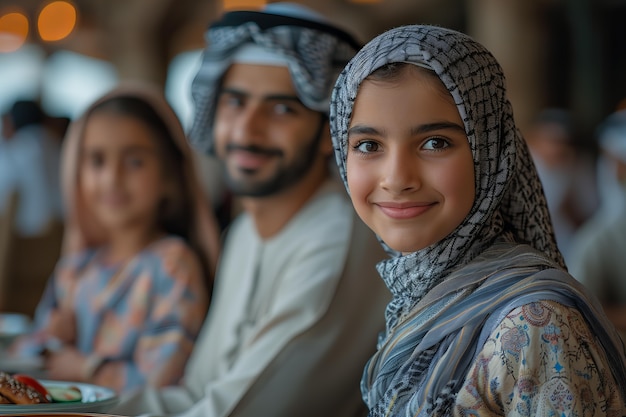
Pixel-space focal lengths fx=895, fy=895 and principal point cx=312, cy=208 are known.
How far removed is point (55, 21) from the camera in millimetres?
6336

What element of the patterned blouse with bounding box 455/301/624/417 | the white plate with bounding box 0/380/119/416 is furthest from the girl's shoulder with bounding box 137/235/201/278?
the patterned blouse with bounding box 455/301/624/417

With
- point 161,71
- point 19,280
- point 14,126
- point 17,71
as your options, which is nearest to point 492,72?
point 19,280

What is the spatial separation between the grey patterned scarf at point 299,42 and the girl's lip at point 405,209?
2.76 ft

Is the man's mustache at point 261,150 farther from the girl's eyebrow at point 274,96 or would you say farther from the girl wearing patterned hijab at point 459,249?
the girl wearing patterned hijab at point 459,249

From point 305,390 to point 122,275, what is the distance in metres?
0.94

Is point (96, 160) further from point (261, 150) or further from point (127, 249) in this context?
point (261, 150)

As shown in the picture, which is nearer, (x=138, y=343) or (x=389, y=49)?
(x=389, y=49)

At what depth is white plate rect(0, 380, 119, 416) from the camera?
1.31 m

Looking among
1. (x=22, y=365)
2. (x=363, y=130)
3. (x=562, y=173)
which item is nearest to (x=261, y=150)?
(x=22, y=365)

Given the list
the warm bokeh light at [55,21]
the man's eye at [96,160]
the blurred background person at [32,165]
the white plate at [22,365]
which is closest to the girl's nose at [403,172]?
the white plate at [22,365]

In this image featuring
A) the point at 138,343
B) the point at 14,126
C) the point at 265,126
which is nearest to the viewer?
the point at 265,126

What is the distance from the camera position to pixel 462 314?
1187 millimetres

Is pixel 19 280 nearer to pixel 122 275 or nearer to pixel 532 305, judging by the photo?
pixel 122 275

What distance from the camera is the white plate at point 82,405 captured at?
131 cm
